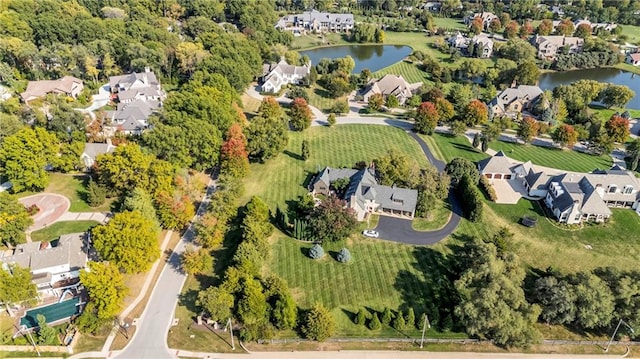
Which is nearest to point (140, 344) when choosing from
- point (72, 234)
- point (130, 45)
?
point (72, 234)

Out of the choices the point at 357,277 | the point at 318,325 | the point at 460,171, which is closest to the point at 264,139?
the point at 357,277

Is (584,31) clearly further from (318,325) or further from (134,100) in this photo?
(318,325)

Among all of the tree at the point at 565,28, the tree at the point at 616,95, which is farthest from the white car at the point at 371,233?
the tree at the point at 565,28

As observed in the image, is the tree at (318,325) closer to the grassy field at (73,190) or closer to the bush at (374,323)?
the bush at (374,323)

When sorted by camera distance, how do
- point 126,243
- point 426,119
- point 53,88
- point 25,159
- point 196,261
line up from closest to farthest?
point 126,243 → point 196,261 → point 25,159 → point 426,119 → point 53,88

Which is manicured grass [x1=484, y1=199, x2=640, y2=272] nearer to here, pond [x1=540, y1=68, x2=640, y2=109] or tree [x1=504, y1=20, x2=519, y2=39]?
pond [x1=540, y1=68, x2=640, y2=109]

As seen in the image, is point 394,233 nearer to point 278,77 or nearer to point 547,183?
point 547,183

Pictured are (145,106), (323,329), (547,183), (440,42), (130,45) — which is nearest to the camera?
(323,329)
